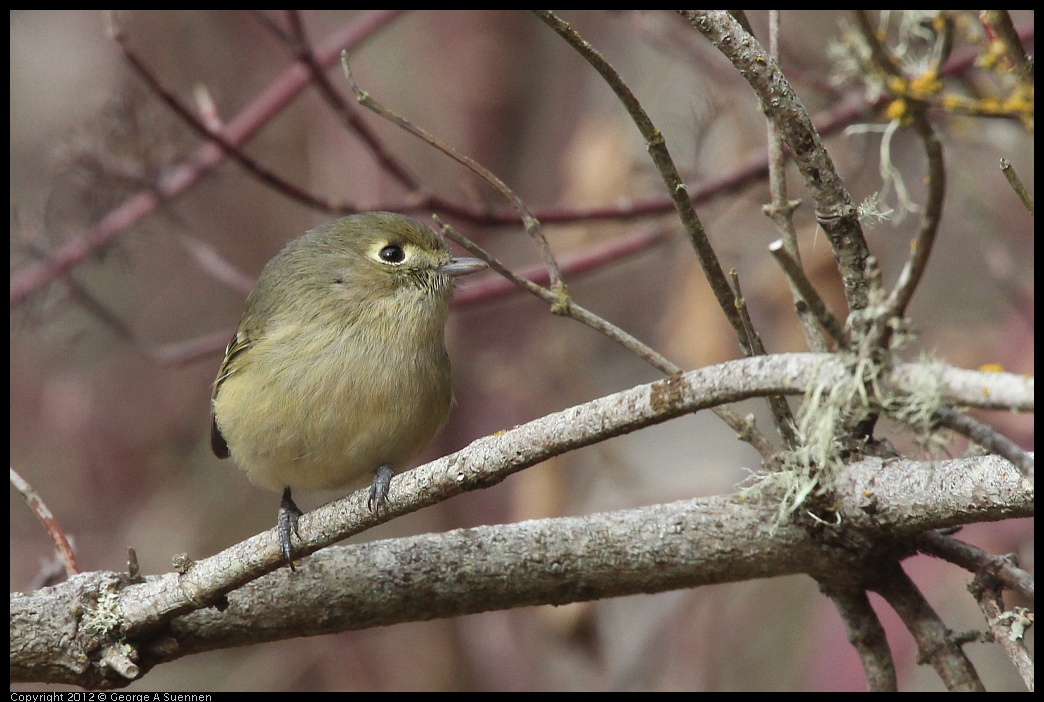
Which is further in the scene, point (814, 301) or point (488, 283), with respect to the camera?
point (488, 283)

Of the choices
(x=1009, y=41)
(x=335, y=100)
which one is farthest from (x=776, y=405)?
(x=335, y=100)

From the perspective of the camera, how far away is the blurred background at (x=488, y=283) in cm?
429

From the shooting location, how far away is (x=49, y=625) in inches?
96.0

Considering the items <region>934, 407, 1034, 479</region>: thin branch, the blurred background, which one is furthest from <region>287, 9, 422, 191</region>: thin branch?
<region>934, 407, 1034, 479</region>: thin branch

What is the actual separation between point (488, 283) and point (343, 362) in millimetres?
1036

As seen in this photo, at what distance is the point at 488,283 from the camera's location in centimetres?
397

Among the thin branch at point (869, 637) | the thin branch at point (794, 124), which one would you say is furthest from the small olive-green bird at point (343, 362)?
the thin branch at point (794, 124)

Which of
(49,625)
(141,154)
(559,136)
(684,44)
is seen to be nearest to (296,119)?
(559,136)

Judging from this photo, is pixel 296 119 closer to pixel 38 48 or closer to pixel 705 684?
pixel 38 48

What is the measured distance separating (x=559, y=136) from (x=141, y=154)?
9.36 feet

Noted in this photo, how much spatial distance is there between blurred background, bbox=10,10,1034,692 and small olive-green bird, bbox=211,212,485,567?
1.43ft

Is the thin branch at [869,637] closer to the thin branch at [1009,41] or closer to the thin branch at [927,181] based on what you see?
the thin branch at [927,181]

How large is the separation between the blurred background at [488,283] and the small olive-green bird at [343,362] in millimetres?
436

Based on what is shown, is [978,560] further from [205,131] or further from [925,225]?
[205,131]
